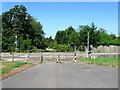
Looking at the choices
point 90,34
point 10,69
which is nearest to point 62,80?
point 10,69

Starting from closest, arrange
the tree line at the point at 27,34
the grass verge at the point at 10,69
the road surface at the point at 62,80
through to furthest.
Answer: the road surface at the point at 62,80 → the grass verge at the point at 10,69 → the tree line at the point at 27,34

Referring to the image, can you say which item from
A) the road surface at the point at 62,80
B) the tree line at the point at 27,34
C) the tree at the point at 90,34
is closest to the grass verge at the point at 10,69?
the road surface at the point at 62,80

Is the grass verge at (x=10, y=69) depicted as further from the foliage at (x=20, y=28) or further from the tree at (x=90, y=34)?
the tree at (x=90, y=34)

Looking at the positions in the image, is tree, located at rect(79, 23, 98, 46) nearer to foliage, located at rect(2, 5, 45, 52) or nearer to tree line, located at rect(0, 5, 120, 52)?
tree line, located at rect(0, 5, 120, 52)

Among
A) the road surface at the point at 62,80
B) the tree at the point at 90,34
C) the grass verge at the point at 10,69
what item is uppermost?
the tree at the point at 90,34

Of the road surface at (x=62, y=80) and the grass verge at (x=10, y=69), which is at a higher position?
the grass verge at (x=10, y=69)

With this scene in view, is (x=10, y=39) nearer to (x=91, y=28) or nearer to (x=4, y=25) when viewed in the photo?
(x=4, y=25)

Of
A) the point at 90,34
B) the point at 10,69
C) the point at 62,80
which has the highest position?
the point at 90,34

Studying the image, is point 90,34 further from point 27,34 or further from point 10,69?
point 10,69

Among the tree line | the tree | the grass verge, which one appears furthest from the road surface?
the tree

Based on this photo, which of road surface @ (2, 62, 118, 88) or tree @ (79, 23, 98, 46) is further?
tree @ (79, 23, 98, 46)

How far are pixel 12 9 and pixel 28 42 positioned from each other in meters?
14.0

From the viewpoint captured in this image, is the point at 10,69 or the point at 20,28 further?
the point at 20,28

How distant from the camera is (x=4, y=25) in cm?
9556
